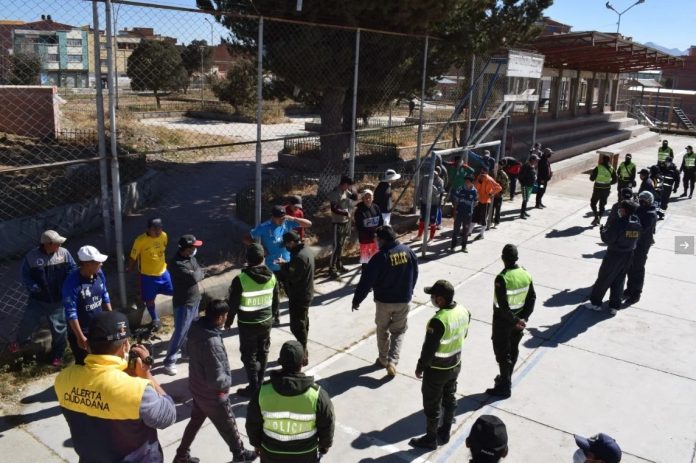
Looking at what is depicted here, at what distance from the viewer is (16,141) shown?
16.4 m

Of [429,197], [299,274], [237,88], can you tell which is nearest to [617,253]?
[429,197]

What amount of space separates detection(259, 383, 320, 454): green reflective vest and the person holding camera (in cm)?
58

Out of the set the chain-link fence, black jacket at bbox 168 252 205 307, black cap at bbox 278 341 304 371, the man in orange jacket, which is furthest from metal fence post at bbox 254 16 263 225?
the man in orange jacket

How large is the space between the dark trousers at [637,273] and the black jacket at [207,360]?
6.76 meters

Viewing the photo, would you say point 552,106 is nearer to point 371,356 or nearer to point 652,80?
point 371,356

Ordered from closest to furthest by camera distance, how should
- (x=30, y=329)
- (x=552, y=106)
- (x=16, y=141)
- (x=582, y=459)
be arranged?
(x=582, y=459) → (x=30, y=329) → (x=16, y=141) → (x=552, y=106)

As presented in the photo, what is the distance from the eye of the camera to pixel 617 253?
8438mm

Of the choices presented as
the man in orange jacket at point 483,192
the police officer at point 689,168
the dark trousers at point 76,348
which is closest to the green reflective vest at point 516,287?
the dark trousers at point 76,348

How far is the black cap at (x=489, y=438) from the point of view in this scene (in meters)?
3.34

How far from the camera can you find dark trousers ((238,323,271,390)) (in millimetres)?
5664

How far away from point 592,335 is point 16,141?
1563 centimetres

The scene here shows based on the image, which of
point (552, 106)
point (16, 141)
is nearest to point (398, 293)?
point (16, 141)

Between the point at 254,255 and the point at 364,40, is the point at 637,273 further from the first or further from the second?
the point at 364,40

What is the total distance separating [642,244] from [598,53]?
56.6 ft
